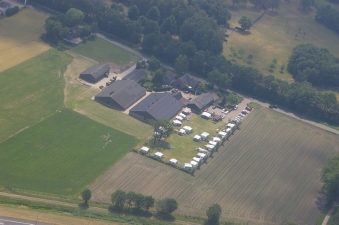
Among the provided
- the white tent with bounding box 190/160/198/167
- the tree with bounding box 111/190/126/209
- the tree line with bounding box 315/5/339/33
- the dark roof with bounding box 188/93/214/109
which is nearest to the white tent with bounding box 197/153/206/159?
the white tent with bounding box 190/160/198/167

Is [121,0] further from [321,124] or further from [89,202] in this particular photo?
[89,202]

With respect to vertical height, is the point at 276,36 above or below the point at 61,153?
above

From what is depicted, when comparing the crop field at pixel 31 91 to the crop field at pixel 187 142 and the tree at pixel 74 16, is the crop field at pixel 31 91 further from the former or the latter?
the crop field at pixel 187 142

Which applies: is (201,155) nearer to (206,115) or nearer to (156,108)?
(206,115)

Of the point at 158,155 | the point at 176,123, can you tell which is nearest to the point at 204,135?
the point at 176,123

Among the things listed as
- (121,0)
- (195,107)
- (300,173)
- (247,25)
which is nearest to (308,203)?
(300,173)
